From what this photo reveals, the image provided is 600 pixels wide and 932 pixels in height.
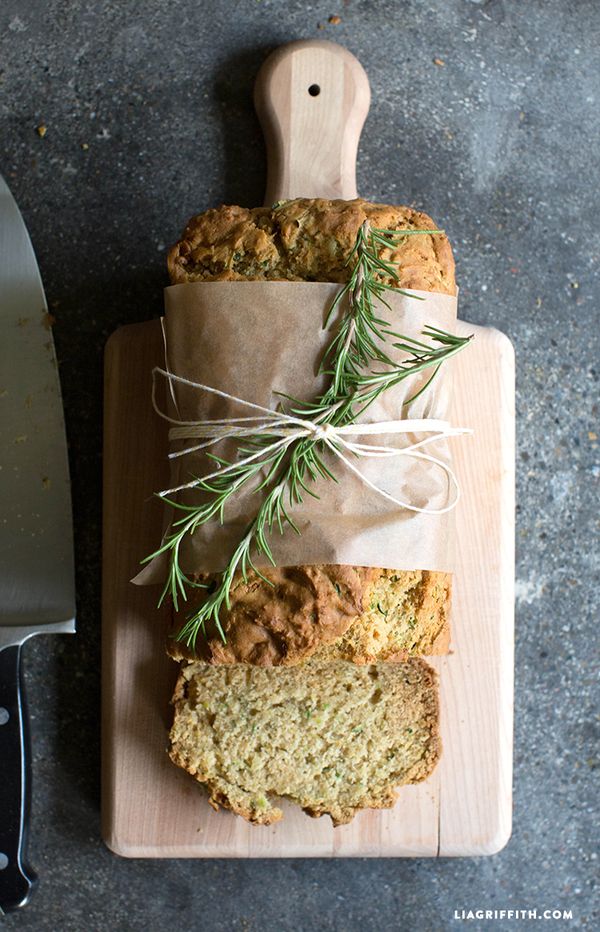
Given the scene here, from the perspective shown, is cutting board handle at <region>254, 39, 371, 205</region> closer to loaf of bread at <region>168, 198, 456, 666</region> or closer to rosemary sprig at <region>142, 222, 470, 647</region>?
loaf of bread at <region>168, 198, 456, 666</region>

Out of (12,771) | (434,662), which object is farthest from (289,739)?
(12,771)

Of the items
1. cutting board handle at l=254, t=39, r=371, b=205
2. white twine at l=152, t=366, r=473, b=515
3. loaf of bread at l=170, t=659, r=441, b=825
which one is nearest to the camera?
white twine at l=152, t=366, r=473, b=515

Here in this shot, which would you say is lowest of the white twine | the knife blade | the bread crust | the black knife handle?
the black knife handle

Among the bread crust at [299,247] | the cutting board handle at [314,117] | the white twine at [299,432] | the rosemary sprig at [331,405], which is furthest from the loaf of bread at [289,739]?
the cutting board handle at [314,117]

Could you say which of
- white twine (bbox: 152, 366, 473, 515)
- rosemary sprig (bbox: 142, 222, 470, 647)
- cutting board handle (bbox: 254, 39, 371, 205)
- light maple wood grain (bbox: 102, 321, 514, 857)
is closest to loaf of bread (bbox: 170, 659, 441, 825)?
light maple wood grain (bbox: 102, 321, 514, 857)

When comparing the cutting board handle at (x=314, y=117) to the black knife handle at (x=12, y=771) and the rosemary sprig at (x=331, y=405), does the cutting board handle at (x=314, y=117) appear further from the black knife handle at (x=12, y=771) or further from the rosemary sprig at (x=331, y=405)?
the black knife handle at (x=12, y=771)

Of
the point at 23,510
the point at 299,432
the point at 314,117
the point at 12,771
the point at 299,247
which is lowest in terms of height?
the point at 12,771

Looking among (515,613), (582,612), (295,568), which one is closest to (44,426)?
(295,568)

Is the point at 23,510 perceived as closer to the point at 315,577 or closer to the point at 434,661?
the point at 315,577
